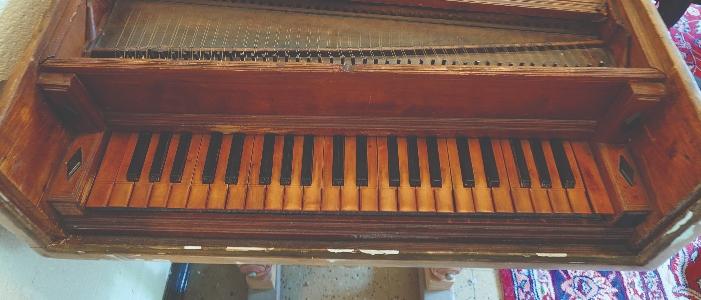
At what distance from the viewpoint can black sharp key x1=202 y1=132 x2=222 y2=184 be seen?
5.36 ft

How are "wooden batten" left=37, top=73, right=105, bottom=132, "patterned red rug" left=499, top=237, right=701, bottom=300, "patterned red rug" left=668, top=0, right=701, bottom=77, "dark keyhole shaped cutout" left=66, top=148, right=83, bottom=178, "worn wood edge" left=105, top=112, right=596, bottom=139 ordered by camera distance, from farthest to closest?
"patterned red rug" left=668, top=0, right=701, bottom=77 < "patterned red rug" left=499, top=237, right=701, bottom=300 < "worn wood edge" left=105, top=112, right=596, bottom=139 < "dark keyhole shaped cutout" left=66, top=148, right=83, bottom=178 < "wooden batten" left=37, top=73, right=105, bottom=132

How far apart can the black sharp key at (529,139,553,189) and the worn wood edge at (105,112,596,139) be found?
0.17ft

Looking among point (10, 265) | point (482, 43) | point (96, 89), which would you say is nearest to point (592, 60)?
point (482, 43)

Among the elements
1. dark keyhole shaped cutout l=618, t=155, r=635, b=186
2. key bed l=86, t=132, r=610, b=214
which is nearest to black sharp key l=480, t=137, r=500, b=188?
key bed l=86, t=132, r=610, b=214

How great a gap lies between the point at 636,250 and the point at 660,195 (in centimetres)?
21

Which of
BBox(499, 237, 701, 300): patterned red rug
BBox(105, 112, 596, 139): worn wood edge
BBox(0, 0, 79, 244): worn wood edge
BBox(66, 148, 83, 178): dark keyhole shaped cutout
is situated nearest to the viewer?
BBox(0, 0, 79, 244): worn wood edge

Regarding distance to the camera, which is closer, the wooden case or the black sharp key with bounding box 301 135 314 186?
the wooden case

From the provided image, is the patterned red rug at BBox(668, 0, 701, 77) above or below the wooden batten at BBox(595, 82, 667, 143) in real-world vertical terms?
above

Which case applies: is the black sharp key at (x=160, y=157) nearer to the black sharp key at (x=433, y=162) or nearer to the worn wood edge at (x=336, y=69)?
the worn wood edge at (x=336, y=69)

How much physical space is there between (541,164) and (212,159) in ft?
3.72

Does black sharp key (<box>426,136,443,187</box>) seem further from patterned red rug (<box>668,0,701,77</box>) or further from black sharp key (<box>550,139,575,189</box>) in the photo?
patterned red rug (<box>668,0,701,77</box>)

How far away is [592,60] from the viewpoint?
6.02 feet

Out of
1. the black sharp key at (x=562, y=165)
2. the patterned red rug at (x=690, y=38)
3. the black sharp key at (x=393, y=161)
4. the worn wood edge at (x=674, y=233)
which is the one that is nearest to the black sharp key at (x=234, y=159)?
the black sharp key at (x=393, y=161)

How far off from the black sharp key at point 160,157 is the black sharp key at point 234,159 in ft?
0.72
